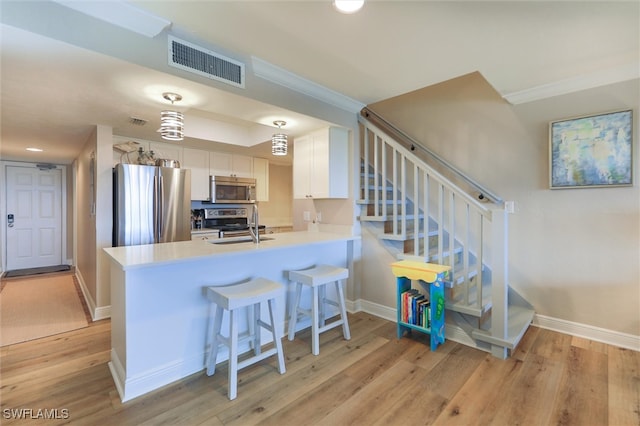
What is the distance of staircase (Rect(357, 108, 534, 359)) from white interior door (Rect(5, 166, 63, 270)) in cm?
633

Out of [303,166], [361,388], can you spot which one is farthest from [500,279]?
[303,166]

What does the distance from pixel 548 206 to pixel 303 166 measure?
2666mm

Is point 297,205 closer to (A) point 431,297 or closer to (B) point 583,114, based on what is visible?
(A) point 431,297

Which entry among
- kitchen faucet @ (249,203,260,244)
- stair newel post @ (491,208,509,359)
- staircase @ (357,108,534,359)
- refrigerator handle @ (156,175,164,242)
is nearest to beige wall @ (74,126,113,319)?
refrigerator handle @ (156,175,164,242)

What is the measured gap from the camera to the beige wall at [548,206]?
259cm

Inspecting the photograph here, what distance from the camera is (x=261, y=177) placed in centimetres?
527

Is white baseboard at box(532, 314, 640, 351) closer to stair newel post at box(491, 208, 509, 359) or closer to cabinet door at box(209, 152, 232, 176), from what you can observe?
stair newel post at box(491, 208, 509, 359)

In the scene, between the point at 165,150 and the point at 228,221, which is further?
the point at 228,221

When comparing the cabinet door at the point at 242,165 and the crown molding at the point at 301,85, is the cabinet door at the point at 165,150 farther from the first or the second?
the crown molding at the point at 301,85

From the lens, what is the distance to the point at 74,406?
5.91 ft

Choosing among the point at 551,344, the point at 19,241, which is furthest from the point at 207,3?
the point at 19,241

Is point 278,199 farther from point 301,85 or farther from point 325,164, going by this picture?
point 301,85

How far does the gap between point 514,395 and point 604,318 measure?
1565 millimetres

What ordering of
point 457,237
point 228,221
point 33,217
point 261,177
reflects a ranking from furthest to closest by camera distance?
point 33,217, point 261,177, point 228,221, point 457,237
